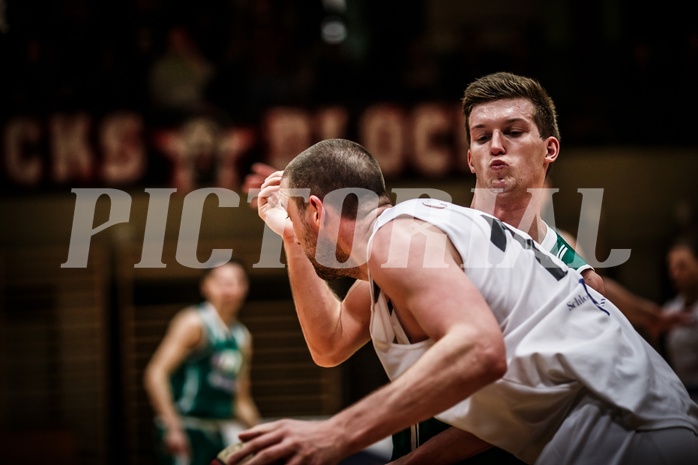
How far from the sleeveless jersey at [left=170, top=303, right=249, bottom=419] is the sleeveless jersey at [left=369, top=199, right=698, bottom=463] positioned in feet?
16.9

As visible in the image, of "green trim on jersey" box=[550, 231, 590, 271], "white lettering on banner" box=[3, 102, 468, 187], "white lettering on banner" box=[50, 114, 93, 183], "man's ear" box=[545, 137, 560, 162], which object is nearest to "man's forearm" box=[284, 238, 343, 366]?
"green trim on jersey" box=[550, 231, 590, 271]

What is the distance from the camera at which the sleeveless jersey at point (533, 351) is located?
98.7 inches

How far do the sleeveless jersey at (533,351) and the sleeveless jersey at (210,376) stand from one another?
203 inches

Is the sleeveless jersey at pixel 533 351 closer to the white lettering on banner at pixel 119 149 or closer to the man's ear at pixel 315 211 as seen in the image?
the man's ear at pixel 315 211

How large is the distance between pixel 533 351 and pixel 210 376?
5510mm

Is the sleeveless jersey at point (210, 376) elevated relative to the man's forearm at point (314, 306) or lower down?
lower down

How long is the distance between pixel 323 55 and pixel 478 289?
7.76m

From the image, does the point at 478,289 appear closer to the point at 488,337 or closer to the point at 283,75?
the point at 488,337

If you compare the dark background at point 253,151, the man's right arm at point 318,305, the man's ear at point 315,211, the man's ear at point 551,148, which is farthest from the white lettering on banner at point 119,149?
the man's ear at point 315,211

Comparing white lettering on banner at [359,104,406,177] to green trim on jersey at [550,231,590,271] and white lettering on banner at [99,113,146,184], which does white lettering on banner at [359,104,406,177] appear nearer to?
white lettering on banner at [99,113,146,184]

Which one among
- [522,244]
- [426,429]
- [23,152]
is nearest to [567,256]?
[522,244]

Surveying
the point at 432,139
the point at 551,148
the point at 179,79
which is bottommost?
the point at 432,139

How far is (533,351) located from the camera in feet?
8.19
